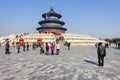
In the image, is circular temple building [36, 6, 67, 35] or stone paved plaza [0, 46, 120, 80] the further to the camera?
circular temple building [36, 6, 67, 35]

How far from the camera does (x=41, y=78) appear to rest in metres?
8.60

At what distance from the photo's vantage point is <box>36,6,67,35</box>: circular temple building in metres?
77.4

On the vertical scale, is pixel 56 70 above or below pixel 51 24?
below

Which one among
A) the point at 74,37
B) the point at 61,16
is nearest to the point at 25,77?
the point at 74,37

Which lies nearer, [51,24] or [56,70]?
[56,70]

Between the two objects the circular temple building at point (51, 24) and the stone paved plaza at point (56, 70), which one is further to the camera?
the circular temple building at point (51, 24)

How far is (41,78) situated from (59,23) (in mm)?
73654

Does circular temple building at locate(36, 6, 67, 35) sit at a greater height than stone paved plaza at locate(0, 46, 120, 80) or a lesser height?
greater

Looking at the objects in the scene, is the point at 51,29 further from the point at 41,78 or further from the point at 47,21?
the point at 41,78

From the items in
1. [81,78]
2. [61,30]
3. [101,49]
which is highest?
[61,30]

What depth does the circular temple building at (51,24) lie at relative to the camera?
77.4m

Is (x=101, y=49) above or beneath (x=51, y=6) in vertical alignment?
beneath

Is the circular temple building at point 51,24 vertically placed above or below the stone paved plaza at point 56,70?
above

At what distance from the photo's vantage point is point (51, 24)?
7838 centimetres
